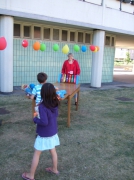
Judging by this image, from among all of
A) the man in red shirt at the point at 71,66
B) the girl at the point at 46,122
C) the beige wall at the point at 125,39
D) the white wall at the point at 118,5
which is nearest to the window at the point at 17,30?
the man in red shirt at the point at 71,66

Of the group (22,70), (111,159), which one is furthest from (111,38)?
(111,159)

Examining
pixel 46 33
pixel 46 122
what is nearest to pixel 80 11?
pixel 46 33

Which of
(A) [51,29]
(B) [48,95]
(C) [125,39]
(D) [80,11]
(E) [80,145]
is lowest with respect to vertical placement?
(E) [80,145]

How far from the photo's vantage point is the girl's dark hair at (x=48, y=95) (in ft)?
8.40

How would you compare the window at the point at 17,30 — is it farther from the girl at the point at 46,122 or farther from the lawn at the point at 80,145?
the girl at the point at 46,122

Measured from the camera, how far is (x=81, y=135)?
452 centimetres

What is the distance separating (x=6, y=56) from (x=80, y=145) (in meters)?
5.12

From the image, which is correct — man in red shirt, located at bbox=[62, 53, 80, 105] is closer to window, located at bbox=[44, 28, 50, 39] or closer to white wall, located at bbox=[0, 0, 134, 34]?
white wall, located at bbox=[0, 0, 134, 34]

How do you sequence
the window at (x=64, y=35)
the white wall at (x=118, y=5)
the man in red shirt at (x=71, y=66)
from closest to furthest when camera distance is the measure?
the man in red shirt at (x=71, y=66), the window at (x=64, y=35), the white wall at (x=118, y=5)

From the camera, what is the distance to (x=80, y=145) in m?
4.03

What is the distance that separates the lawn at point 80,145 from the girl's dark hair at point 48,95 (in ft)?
3.61

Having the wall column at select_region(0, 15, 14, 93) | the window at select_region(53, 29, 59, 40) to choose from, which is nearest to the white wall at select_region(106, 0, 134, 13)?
the window at select_region(53, 29, 59, 40)

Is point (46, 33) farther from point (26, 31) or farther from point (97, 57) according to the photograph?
point (97, 57)

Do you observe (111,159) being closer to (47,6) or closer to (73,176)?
(73,176)
